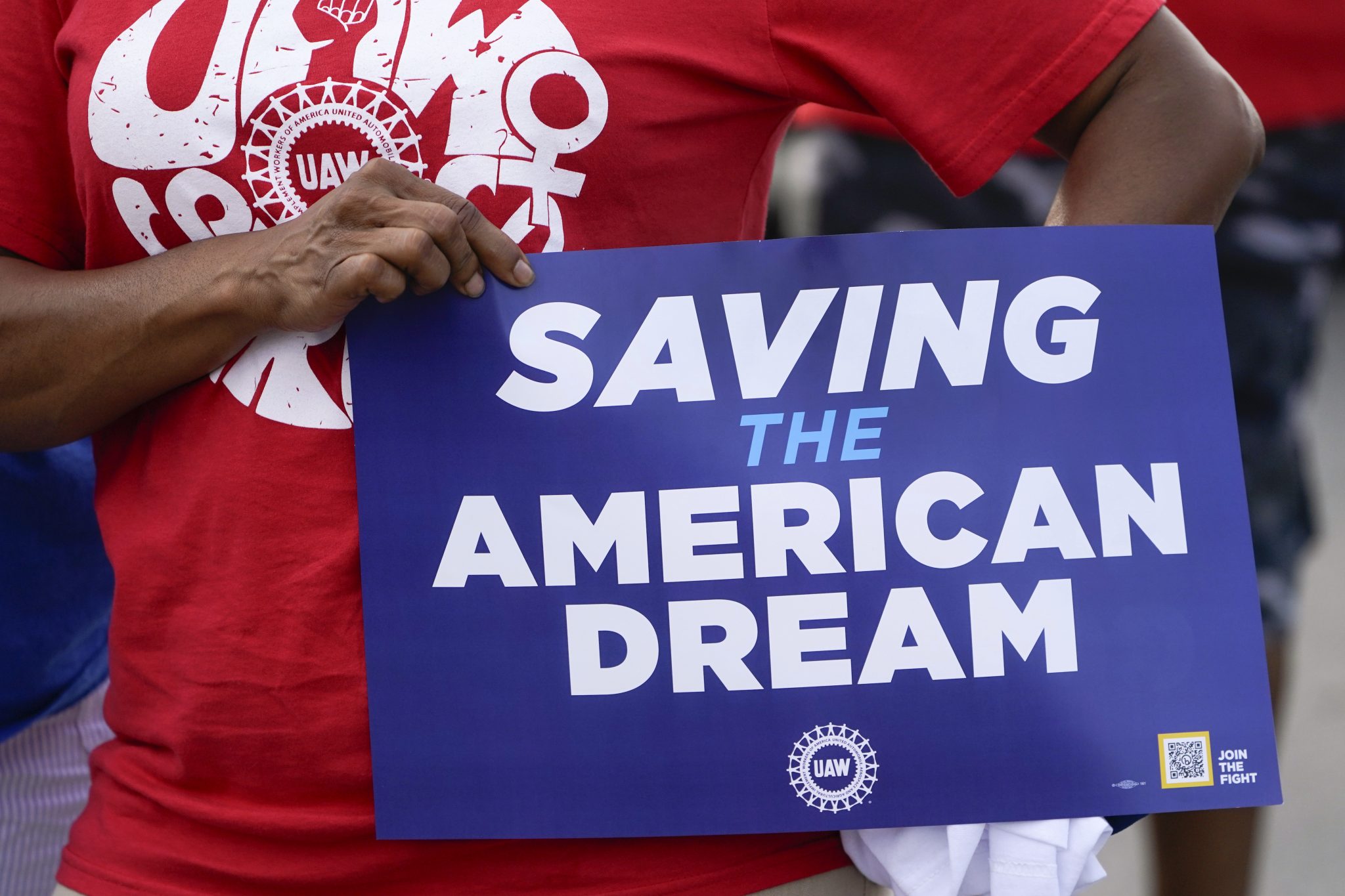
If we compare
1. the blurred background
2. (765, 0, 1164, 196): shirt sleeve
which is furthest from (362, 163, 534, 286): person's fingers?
the blurred background

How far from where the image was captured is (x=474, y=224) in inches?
44.4

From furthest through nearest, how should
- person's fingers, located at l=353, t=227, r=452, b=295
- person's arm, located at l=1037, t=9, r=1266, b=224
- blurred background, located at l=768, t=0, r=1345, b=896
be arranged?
blurred background, located at l=768, t=0, r=1345, b=896 → person's arm, located at l=1037, t=9, r=1266, b=224 → person's fingers, located at l=353, t=227, r=452, b=295

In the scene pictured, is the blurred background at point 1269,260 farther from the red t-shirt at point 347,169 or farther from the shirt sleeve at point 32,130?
the shirt sleeve at point 32,130

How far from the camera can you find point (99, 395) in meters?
1.23

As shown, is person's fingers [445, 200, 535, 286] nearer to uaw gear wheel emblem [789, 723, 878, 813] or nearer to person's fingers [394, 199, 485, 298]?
person's fingers [394, 199, 485, 298]

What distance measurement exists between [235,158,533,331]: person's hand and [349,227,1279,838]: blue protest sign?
41mm

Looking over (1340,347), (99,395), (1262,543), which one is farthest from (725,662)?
(1340,347)

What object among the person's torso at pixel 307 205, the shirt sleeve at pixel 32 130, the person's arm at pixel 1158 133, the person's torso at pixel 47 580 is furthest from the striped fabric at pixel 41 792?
the person's arm at pixel 1158 133

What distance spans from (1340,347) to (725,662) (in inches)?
276

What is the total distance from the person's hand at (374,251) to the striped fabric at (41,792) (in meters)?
0.78

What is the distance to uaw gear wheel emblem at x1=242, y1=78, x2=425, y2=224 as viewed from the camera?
115 centimetres

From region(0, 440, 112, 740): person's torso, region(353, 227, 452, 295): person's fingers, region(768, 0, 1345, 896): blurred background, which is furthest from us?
region(768, 0, 1345, 896): blurred background

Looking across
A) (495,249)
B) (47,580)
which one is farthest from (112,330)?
(47,580)

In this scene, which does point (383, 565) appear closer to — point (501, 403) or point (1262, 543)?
point (501, 403)
